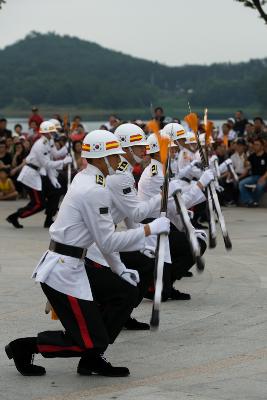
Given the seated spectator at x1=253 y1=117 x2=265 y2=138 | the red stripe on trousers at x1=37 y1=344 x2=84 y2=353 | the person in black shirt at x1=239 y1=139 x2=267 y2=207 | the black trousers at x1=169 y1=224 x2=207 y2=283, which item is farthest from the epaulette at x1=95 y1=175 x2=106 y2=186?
the seated spectator at x1=253 y1=117 x2=265 y2=138

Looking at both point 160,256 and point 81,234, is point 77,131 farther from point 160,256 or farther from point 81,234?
point 81,234

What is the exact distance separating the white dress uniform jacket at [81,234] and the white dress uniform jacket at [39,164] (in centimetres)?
1163

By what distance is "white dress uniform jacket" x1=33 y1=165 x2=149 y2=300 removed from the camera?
8898 mm

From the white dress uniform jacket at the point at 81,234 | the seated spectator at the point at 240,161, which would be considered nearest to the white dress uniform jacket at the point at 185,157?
the seated spectator at the point at 240,161

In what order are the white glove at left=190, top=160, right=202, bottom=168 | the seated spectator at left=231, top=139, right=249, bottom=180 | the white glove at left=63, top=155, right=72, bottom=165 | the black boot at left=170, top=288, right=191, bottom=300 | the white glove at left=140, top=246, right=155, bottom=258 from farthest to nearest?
the seated spectator at left=231, top=139, right=249, bottom=180, the white glove at left=63, top=155, right=72, bottom=165, the white glove at left=190, top=160, right=202, bottom=168, the black boot at left=170, top=288, right=191, bottom=300, the white glove at left=140, top=246, right=155, bottom=258

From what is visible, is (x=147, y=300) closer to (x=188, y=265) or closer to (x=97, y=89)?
(x=188, y=265)

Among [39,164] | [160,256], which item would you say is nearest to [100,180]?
[160,256]

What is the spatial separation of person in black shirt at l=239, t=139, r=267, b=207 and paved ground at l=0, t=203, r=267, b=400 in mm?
8075

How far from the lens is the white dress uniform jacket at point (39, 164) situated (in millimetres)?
20656

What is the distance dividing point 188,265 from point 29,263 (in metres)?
3.45

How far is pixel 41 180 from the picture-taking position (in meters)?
20.8

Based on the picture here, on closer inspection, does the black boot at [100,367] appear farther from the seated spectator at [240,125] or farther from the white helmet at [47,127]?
the seated spectator at [240,125]

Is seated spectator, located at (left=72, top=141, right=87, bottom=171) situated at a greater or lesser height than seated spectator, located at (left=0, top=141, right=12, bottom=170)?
greater

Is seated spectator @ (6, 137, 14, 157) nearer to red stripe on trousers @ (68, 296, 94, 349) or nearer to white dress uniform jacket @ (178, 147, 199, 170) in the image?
white dress uniform jacket @ (178, 147, 199, 170)
